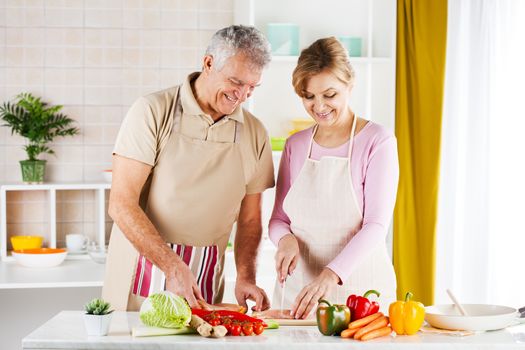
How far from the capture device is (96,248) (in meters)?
4.46

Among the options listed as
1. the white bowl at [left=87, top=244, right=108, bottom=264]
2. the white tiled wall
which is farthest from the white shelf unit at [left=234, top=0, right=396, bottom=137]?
the white bowl at [left=87, top=244, right=108, bottom=264]

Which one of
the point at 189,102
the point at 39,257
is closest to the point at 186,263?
the point at 189,102

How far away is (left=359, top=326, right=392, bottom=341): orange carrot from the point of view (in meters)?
2.17

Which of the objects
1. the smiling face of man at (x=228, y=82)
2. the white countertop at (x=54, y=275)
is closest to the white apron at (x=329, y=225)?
the smiling face of man at (x=228, y=82)

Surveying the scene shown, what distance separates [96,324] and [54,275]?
6.66 ft

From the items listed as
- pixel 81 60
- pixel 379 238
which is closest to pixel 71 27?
pixel 81 60

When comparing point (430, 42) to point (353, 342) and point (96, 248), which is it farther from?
point (353, 342)

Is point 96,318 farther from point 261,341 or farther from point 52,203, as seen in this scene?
point 52,203

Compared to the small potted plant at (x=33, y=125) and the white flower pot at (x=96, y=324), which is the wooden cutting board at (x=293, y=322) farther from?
the small potted plant at (x=33, y=125)

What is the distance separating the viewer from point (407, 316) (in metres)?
2.22

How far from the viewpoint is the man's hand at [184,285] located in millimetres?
2494

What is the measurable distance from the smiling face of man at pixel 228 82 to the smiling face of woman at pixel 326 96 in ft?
0.65

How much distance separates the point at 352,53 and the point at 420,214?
983 mm

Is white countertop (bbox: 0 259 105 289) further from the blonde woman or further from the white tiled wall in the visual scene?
the blonde woman
